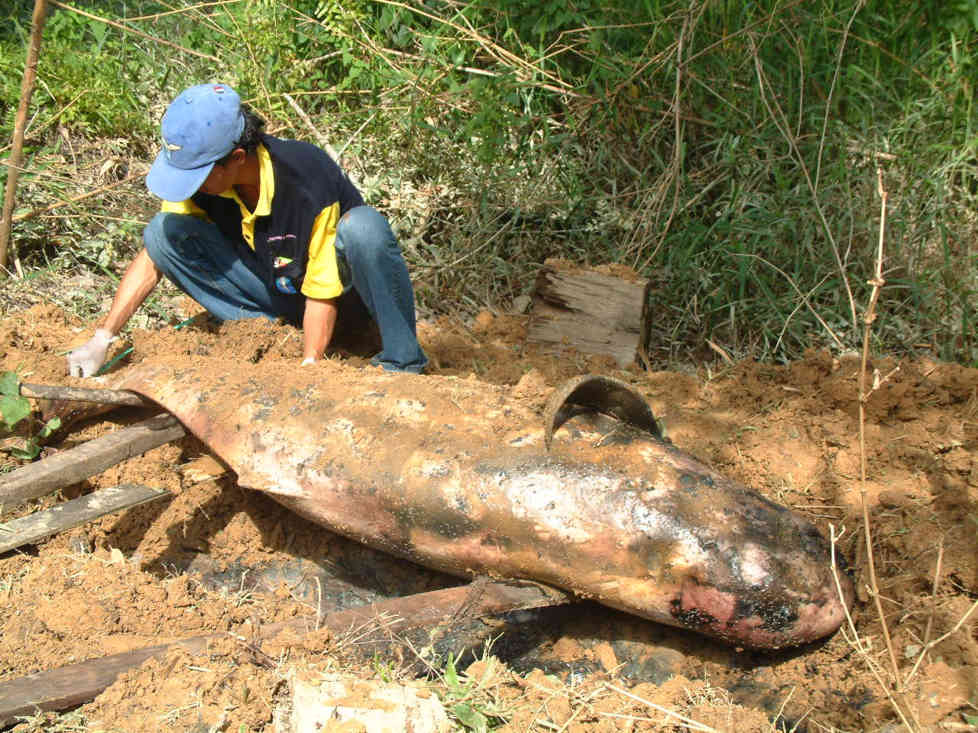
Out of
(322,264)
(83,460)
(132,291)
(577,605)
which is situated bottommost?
(577,605)

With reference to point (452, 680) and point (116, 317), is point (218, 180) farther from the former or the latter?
point (452, 680)

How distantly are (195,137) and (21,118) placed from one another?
1.14 metres

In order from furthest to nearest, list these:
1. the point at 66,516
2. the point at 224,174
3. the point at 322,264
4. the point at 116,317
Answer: the point at 116,317
the point at 322,264
the point at 224,174
the point at 66,516

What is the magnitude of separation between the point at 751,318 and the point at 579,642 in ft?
6.00

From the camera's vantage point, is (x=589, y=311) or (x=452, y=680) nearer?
(x=452, y=680)

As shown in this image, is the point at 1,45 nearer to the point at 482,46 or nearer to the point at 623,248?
the point at 482,46

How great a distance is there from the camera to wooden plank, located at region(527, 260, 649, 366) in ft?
11.0

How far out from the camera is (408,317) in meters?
3.15

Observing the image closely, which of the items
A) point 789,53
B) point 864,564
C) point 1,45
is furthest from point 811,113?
point 1,45

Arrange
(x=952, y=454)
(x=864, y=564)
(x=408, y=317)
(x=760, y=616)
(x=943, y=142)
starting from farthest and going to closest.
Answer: (x=943, y=142) → (x=408, y=317) → (x=952, y=454) → (x=864, y=564) → (x=760, y=616)

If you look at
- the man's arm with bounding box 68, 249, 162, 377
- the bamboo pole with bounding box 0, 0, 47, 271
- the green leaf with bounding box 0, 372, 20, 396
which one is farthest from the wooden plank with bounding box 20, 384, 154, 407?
the bamboo pole with bounding box 0, 0, 47, 271

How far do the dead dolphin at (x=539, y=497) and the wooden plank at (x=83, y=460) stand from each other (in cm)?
13

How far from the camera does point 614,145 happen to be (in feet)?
13.0

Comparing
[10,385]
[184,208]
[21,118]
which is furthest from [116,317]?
[21,118]
